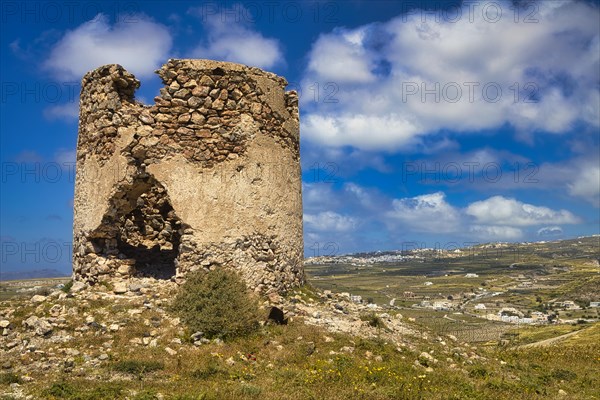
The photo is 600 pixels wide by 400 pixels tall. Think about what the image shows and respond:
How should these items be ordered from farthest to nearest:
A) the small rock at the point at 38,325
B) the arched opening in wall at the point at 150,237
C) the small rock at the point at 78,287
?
the arched opening in wall at the point at 150,237
the small rock at the point at 78,287
the small rock at the point at 38,325

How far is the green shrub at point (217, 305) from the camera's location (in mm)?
9805

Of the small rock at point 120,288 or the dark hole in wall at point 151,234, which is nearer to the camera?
the small rock at point 120,288

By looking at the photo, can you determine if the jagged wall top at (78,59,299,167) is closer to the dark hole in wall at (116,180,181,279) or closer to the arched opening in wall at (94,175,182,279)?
the arched opening in wall at (94,175,182,279)

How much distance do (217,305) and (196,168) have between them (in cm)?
343

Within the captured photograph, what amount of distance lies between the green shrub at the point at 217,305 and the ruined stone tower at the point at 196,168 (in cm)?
62

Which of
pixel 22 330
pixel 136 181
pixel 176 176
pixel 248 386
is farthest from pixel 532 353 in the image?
pixel 22 330

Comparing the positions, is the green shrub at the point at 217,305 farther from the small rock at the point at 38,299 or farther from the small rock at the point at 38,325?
the small rock at the point at 38,299

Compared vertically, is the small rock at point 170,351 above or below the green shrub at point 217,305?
below

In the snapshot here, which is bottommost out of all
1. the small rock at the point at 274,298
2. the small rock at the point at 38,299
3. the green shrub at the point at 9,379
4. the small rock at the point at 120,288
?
the green shrub at the point at 9,379

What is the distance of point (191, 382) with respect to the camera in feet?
25.6

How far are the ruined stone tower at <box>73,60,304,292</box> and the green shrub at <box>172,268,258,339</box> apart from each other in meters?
0.62

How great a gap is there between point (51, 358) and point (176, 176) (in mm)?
4823

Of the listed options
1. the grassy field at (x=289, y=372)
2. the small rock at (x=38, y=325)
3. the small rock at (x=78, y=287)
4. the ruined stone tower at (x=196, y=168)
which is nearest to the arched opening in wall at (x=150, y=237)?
the ruined stone tower at (x=196, y=168)

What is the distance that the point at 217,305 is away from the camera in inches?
400
